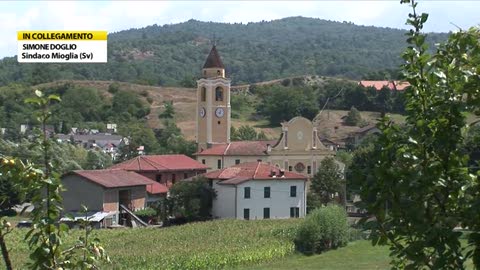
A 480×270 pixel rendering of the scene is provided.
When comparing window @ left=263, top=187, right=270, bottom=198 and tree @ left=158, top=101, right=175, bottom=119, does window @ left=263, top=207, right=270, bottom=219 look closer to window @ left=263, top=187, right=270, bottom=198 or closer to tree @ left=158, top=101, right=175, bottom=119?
window @ left=263, top=187, right=270, bottom=198

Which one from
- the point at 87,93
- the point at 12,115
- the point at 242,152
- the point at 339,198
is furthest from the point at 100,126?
the point at 339,198

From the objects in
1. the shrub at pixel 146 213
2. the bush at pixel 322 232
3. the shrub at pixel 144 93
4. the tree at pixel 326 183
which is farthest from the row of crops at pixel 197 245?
the shrub at pixel 144 93

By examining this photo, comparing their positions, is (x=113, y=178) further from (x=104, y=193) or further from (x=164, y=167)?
(x=164, y=167)

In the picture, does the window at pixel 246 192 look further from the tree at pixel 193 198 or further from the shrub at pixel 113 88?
the shrub at pixel 113 88

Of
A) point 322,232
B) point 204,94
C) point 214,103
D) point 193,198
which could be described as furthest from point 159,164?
point 322,232

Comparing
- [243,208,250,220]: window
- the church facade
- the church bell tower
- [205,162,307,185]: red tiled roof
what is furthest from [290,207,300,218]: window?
the church bell tower

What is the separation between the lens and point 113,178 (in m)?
59.3

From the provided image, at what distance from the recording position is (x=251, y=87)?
16738 centimetres

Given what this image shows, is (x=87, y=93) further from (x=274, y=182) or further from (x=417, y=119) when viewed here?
(x=417, y=119)

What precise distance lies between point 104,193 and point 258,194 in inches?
412

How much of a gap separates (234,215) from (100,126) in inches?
2968

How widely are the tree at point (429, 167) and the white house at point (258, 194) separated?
54.0m

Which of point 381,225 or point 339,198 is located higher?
point 381,225

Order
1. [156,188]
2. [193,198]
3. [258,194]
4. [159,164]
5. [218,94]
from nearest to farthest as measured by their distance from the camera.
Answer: [193,198]
[258,194]
[156,188]
[159,164]
[218,94]
